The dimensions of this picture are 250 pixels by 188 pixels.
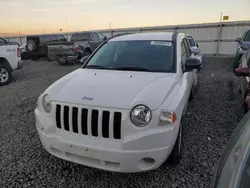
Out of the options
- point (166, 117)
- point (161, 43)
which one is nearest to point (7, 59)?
point (161, 43)

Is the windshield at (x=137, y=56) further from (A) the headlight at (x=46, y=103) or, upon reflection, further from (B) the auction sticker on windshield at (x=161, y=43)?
(A) the headlight at (x=46, y=103)

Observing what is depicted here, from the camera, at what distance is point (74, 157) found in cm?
248

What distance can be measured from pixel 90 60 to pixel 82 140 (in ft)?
6.24

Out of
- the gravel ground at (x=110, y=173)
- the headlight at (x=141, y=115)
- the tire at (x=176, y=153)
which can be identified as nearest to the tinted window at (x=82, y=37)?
the gravel ground at (x=110, y=173)

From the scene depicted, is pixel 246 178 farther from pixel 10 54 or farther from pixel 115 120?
pixel 10 54

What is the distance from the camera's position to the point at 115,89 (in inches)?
104

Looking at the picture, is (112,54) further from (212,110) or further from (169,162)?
(212,110)

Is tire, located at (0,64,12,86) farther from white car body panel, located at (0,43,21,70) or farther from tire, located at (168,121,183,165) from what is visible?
tire, located at (168,121,183,165)

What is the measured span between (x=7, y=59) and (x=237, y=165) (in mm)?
8890

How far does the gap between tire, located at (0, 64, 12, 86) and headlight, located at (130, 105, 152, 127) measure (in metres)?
7.65

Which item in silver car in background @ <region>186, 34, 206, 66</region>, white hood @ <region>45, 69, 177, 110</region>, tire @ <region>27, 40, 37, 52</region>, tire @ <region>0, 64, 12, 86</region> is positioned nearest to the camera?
white hood @ <region>45, 69, 177, 110</region>

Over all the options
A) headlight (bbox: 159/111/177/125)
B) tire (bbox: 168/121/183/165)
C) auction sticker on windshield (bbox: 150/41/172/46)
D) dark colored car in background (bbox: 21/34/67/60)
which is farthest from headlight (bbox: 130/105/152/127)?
dark colored car in background (bbox: 21/34/67/60)

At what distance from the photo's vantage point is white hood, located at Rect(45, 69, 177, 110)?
2.37 metres

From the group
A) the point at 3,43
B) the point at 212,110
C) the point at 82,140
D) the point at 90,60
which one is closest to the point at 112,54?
the point at 90,60
